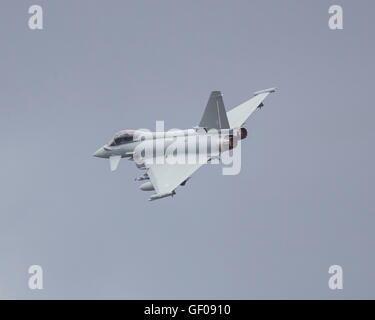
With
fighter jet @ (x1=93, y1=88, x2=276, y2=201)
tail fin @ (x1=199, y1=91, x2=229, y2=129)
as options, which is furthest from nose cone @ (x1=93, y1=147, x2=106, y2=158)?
tail fin @ (x1=199, y1=91, x2=229, y2=129)

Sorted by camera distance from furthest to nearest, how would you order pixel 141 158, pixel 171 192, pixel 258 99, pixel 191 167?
pixel 258 99 < pixel 141 158 < pixel 191 167 < pixel 171 192

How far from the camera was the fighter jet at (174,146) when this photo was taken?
245 ft

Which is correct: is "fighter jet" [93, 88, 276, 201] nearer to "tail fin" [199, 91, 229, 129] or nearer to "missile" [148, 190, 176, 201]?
"tail fin" [199, 91, 229, 129]

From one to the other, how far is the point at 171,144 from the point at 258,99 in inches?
519

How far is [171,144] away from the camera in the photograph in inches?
3078

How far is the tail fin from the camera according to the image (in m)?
78.1

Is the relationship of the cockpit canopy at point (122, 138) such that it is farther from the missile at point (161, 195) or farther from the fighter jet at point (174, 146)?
the missile at point (161, 195)

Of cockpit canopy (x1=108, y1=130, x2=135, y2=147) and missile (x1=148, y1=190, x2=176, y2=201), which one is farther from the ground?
cockpit canopy (x1=108, y1=130, x2=135, y2=147)
